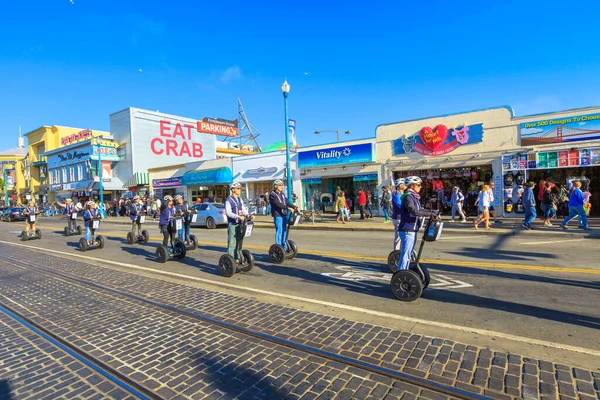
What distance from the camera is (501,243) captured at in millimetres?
10125

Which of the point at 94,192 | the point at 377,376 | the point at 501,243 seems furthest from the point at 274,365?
the point at 94,192

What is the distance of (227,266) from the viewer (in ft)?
23.2

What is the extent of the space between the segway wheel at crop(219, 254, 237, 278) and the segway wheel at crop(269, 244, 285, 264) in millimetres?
1355

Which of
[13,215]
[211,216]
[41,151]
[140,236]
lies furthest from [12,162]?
[140,236]

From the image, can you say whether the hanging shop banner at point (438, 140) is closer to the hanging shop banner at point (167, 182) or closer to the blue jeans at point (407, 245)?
the blue jeans at point (407, 245)

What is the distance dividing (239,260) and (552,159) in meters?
15.7

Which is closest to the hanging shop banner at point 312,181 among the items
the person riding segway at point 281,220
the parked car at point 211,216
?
the parked car at point 211,216

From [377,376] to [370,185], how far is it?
1858 cm

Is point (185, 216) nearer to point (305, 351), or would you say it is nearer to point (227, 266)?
point (227, 266)

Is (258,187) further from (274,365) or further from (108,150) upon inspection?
(274,365)

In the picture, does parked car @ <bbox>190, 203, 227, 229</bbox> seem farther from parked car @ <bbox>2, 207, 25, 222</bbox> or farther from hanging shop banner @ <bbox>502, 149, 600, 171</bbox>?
parked car @ <bbox>2, 207, 25, 222</bbox>

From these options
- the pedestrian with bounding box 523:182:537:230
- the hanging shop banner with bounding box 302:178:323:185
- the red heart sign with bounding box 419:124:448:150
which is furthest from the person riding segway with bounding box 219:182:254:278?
the hanging shop banner with bounding box 302:178:323:185

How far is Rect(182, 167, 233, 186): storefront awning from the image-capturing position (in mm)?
26750

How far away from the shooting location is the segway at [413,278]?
4.93m
